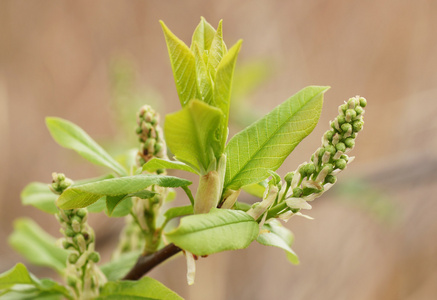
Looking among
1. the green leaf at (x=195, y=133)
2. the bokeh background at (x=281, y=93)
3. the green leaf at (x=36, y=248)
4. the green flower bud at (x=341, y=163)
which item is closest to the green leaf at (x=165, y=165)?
the green leaf at (x=195, y=133)

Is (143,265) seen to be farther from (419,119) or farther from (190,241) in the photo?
(419,119)

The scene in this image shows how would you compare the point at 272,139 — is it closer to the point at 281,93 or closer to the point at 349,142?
the point at 349,142

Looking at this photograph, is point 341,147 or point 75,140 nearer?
point 341,147

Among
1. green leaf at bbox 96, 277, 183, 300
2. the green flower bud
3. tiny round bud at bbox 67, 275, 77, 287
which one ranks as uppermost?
the green flower bud

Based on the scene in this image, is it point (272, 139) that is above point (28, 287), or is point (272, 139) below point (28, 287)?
above

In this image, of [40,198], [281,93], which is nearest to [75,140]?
[40,198]

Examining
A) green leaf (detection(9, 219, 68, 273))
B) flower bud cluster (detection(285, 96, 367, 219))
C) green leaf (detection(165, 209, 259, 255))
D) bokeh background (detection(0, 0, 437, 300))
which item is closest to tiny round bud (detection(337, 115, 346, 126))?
flower bud cluster (detection(285, 96, 367, 219))

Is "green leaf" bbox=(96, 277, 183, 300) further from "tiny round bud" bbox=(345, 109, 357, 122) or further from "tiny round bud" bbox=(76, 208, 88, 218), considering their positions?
"tiny round bud" bbox=(345, 109, 357, 122)
